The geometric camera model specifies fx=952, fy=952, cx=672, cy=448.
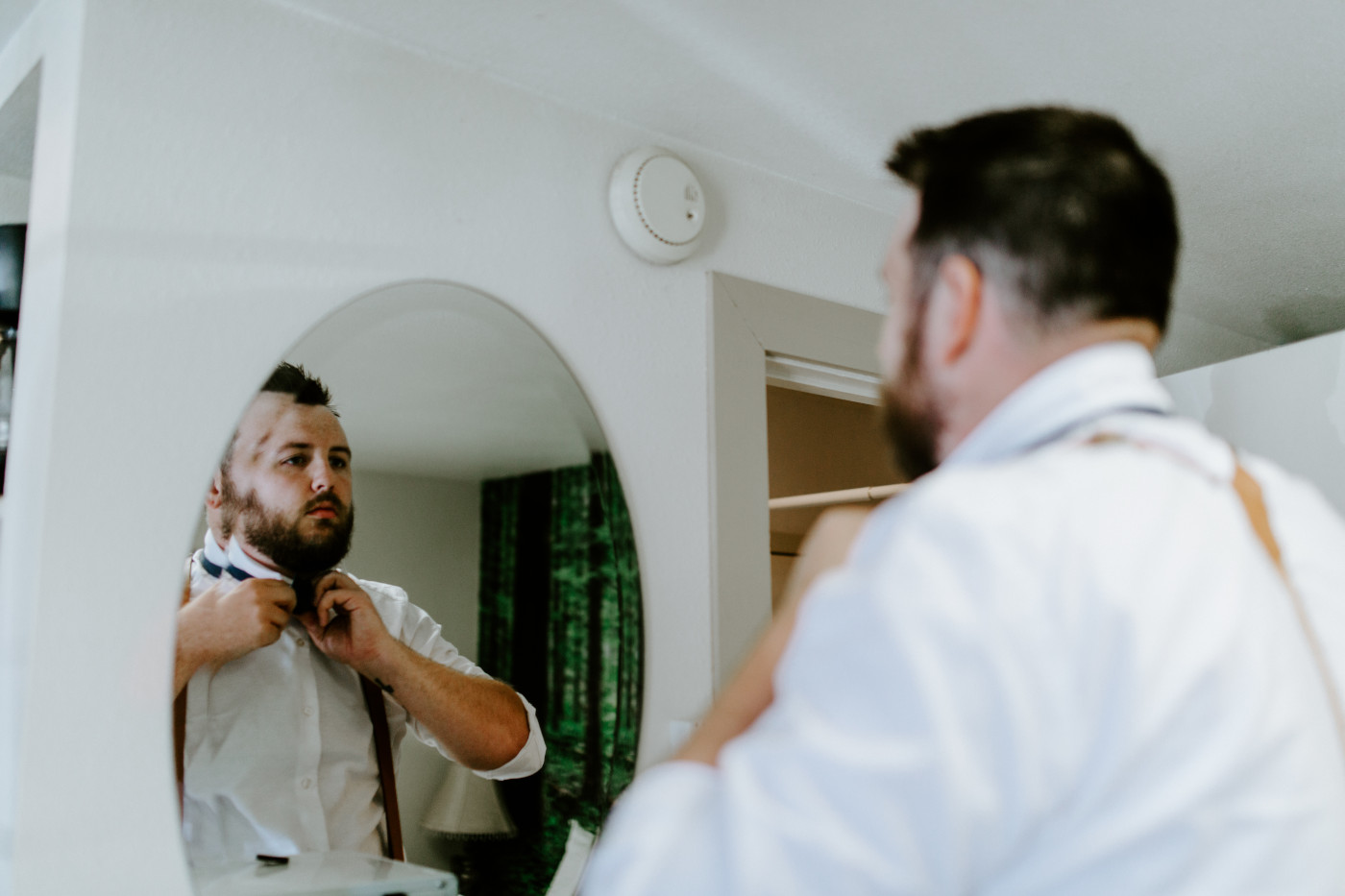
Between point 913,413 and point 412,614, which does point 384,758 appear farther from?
point 913,413

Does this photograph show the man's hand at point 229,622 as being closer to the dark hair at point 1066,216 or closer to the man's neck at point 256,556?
the man's neck at point 256,556

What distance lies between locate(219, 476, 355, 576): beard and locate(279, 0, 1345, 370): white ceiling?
1.76 feet

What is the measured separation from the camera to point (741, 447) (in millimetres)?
1328

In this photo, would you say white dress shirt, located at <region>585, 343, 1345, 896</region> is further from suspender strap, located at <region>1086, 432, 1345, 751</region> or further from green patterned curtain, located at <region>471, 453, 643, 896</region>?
green patterned curtain, located at <region>471, 453, 643, 896</region>

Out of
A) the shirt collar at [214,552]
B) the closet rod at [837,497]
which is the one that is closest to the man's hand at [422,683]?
the shirt collar at [214,552]

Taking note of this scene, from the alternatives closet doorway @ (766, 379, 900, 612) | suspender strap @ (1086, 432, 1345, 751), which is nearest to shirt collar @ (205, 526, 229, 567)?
suspender strap @ (1086, 432, 1345, 751)

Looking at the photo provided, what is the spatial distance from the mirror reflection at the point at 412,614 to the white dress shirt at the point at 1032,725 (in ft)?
1.98

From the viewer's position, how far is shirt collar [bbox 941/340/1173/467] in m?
0.53

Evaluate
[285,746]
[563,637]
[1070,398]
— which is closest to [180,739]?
[285,746]

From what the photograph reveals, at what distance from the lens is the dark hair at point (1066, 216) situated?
58cm

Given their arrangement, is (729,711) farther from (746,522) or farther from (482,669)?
(746,522)

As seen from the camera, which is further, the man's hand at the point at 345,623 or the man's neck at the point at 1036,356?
the man's hand at the point at 345,623

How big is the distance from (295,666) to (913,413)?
0.69 metres

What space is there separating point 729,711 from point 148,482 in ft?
2.11
